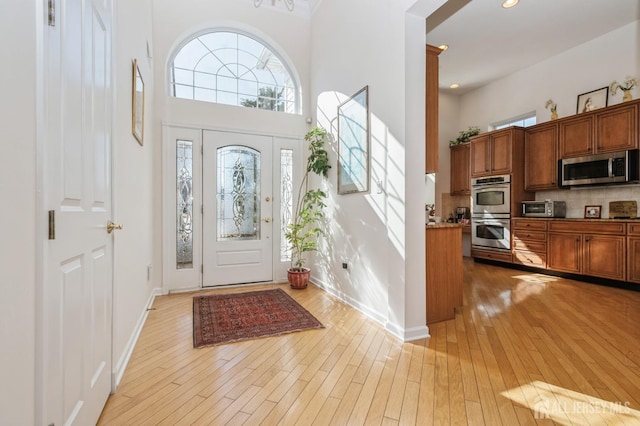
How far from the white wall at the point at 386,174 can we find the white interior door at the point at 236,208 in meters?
1.12

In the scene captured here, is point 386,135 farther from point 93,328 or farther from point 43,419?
point 43,419

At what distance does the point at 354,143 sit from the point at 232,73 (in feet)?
7.27

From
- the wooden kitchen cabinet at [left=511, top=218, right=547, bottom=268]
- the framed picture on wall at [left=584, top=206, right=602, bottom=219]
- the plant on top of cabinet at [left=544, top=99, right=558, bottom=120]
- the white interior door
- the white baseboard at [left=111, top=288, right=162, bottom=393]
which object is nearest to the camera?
the white baseboard at [left=111, top=288, right=162, bottom=393]

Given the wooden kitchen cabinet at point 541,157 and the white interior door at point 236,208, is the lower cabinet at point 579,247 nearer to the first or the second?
the wooden kitchen cabinet at point 541,157

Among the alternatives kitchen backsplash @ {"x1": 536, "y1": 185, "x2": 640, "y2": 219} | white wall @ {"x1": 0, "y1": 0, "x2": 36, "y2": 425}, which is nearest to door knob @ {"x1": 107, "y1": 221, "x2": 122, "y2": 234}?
white wall @ {"x1": 0, "y1": 0, "x2": 36, "y2": 425}

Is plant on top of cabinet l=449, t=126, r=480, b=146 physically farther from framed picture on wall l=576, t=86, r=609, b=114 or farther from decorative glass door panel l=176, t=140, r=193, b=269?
decorative glass door panel l=176, t=140, r=193, b=269

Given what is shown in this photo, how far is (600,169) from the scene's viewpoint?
4211 millimetres

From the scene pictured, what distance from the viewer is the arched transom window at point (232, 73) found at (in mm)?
3973

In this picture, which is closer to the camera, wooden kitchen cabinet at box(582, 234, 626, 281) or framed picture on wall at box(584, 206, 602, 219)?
wooden kitchen cabinet at box(582, 234, 626, 281)

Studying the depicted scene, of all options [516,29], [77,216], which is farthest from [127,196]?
[516,29]

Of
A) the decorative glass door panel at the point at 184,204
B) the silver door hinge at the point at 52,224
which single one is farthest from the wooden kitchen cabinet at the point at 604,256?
the silver door hinge at the point at 52,224

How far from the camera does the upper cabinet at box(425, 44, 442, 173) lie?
2715 mm

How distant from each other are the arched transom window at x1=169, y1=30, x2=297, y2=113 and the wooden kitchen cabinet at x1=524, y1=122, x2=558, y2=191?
410cm

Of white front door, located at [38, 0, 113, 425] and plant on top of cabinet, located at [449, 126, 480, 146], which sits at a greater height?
plant on top of cabinet, located at [449, 126, 480, 146]
